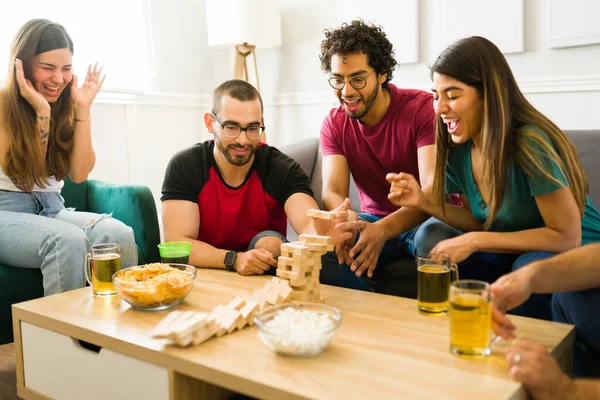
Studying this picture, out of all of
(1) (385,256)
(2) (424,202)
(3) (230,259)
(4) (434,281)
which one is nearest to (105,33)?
(3) (230,259)

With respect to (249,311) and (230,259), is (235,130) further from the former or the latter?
(249,311)

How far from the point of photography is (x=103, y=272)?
62.2 inches

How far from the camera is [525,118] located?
166cm

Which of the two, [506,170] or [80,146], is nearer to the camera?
[506,170]

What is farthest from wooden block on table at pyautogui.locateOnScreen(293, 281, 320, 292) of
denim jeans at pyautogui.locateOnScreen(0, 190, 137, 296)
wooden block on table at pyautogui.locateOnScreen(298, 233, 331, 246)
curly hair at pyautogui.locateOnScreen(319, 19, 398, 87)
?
curly hair at pyautogui.locateOnScreen(319, 19, 398, 87)

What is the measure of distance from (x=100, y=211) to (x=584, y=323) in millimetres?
2039

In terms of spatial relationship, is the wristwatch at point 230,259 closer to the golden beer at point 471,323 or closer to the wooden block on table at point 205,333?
the wooden block on table at point 205,333

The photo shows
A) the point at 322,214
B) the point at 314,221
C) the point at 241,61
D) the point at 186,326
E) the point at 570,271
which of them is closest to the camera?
the point at 186,326

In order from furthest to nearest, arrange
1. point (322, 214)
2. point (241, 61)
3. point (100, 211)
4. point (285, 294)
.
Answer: point (241, 61) < point (100, 211) < point (322, 214) < point (285, 294)

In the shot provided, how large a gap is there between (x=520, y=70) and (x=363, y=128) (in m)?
0.98

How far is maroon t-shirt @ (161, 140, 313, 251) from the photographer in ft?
6.89

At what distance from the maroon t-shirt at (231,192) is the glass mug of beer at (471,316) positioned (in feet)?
3.69

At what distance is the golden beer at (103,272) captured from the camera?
1.58 meters

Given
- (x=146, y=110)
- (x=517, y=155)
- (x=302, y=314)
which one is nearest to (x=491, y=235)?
(x=517, y=155)
